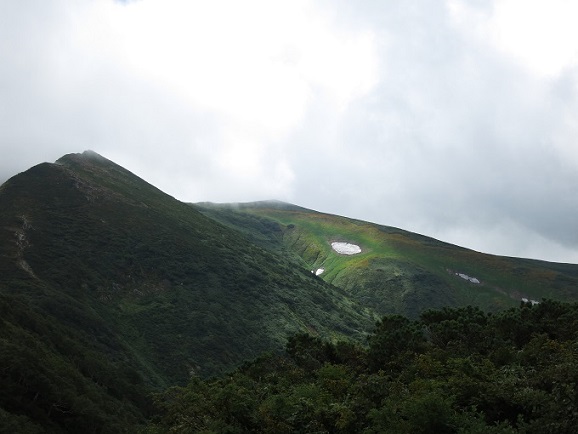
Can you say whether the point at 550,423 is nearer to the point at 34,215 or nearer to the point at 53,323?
the point at 53,323

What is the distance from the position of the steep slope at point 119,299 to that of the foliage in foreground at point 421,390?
18137 millimetres

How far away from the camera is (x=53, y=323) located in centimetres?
7425

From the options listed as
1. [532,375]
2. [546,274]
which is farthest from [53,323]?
[546,274]

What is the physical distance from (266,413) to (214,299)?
298 feet

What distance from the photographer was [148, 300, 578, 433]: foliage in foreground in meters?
24.6

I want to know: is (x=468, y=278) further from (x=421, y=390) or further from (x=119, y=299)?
(x=421, y=390)

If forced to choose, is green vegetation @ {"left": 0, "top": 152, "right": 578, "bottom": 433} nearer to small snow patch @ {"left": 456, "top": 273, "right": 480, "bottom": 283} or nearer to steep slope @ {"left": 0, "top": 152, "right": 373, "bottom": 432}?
steep slope @ {"left": 0, "top": 152, "right": 373, "bottom": 432}

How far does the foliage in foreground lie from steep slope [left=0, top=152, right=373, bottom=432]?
18.1 meters

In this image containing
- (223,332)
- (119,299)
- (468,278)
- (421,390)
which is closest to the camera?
(421,390)

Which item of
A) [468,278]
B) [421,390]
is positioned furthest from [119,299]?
[468,278]

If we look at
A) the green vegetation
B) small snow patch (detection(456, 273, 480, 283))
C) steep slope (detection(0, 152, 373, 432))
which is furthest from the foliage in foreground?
small snow patch (detection(456, 273, 480, 283))

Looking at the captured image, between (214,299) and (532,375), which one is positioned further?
(214,299)

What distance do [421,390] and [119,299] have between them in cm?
8748

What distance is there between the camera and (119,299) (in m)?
106
